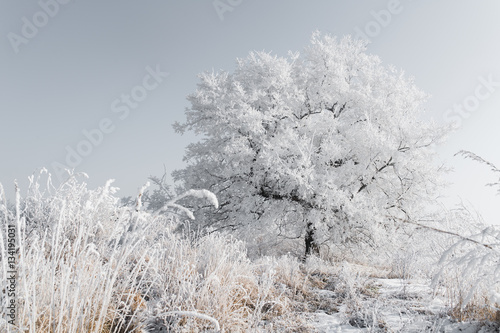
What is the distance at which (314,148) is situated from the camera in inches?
386

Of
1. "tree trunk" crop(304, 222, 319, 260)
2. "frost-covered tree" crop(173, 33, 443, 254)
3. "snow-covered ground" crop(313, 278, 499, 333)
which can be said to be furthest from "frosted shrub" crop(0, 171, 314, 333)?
"tree trunk" crop(304, 222, 319, 260)

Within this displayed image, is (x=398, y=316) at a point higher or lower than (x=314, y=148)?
lower

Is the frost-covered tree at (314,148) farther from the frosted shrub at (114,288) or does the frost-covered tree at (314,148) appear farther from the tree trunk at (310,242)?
the frosted shrub at (114,288)

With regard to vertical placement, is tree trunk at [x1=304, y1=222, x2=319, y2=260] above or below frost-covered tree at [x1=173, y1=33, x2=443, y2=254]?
below

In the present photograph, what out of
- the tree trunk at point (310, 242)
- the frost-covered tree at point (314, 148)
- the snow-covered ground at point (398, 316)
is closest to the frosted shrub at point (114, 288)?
the snow-covered ground at point (398, 316)

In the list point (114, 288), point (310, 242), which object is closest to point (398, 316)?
point (114, 288)

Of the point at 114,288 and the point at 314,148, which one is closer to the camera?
the point at 114,288

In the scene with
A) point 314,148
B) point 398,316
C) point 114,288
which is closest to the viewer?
point 114,288

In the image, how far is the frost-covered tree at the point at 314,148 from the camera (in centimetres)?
889

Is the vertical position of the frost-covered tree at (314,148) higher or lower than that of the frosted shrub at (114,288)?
higher

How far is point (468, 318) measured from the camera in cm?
279

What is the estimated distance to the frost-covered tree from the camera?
8891 millimetres

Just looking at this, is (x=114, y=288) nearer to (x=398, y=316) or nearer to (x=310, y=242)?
(x=398, y=316)

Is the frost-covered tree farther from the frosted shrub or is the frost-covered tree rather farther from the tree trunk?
the frosted shrub
